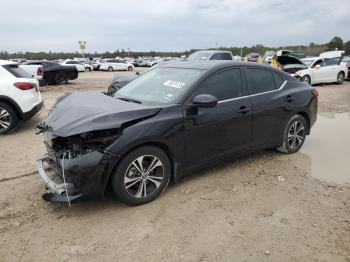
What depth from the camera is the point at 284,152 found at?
18.9 feet

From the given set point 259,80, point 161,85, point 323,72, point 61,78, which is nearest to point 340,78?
point 323,72

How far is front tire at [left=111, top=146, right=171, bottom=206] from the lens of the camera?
12.1 ft

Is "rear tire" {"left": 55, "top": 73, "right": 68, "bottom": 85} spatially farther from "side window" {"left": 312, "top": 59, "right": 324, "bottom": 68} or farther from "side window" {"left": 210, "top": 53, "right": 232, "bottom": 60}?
"side window" {"left": 312, "top": 59, "right": 324, "bottom": 68}

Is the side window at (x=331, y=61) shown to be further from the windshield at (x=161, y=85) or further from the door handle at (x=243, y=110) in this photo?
the windshield at (x=161, y=85)

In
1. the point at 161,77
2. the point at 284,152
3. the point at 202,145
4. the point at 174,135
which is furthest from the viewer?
the point at 284,152

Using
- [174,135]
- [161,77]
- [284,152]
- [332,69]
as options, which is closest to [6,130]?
[161,77]

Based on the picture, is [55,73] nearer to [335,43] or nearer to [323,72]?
[323,72]

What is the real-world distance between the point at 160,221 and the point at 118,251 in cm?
64

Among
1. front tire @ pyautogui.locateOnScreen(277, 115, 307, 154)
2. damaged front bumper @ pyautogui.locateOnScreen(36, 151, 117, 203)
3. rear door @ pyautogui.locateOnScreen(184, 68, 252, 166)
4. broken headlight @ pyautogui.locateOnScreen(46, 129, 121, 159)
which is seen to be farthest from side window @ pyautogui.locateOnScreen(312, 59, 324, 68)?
damaged front bumper @ pyautogui.locateOnScreen(36, 151, 117, 203)

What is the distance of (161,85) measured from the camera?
467cm

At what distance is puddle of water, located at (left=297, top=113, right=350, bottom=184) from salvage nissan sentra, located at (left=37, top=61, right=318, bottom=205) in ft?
2.21

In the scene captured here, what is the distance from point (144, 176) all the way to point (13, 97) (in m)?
4.60

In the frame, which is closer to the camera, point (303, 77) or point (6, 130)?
point (6, 130)

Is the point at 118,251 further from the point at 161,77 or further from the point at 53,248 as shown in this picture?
the point at 161,77
